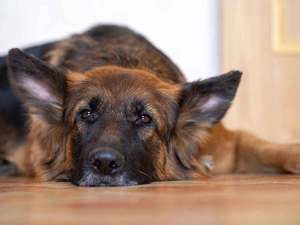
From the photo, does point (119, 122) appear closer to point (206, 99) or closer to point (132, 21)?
point (206, 99)

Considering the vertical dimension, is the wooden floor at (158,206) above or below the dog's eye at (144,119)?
above

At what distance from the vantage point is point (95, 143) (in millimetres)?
1994

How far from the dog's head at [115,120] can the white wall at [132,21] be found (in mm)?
1313

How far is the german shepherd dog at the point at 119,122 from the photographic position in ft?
6.76

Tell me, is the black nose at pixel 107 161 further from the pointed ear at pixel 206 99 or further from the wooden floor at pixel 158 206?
the pointed ear at pixel 206 99

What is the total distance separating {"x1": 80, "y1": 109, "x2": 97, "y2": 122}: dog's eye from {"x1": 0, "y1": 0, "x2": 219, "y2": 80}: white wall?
1.59 meters

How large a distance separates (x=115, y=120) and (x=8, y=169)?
0.95 meters

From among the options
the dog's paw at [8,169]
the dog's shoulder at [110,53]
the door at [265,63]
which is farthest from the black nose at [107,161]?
the door at [265,63]

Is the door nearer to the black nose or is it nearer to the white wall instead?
the white wall

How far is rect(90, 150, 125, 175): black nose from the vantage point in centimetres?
194

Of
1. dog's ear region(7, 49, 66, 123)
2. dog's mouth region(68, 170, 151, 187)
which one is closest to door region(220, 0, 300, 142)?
dog's ear region(7, 49, 66, 123)

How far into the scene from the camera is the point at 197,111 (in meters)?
2.40

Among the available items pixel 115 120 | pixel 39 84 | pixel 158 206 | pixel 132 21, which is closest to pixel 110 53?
pixel 39 84

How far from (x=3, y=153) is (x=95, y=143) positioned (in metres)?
1.00
